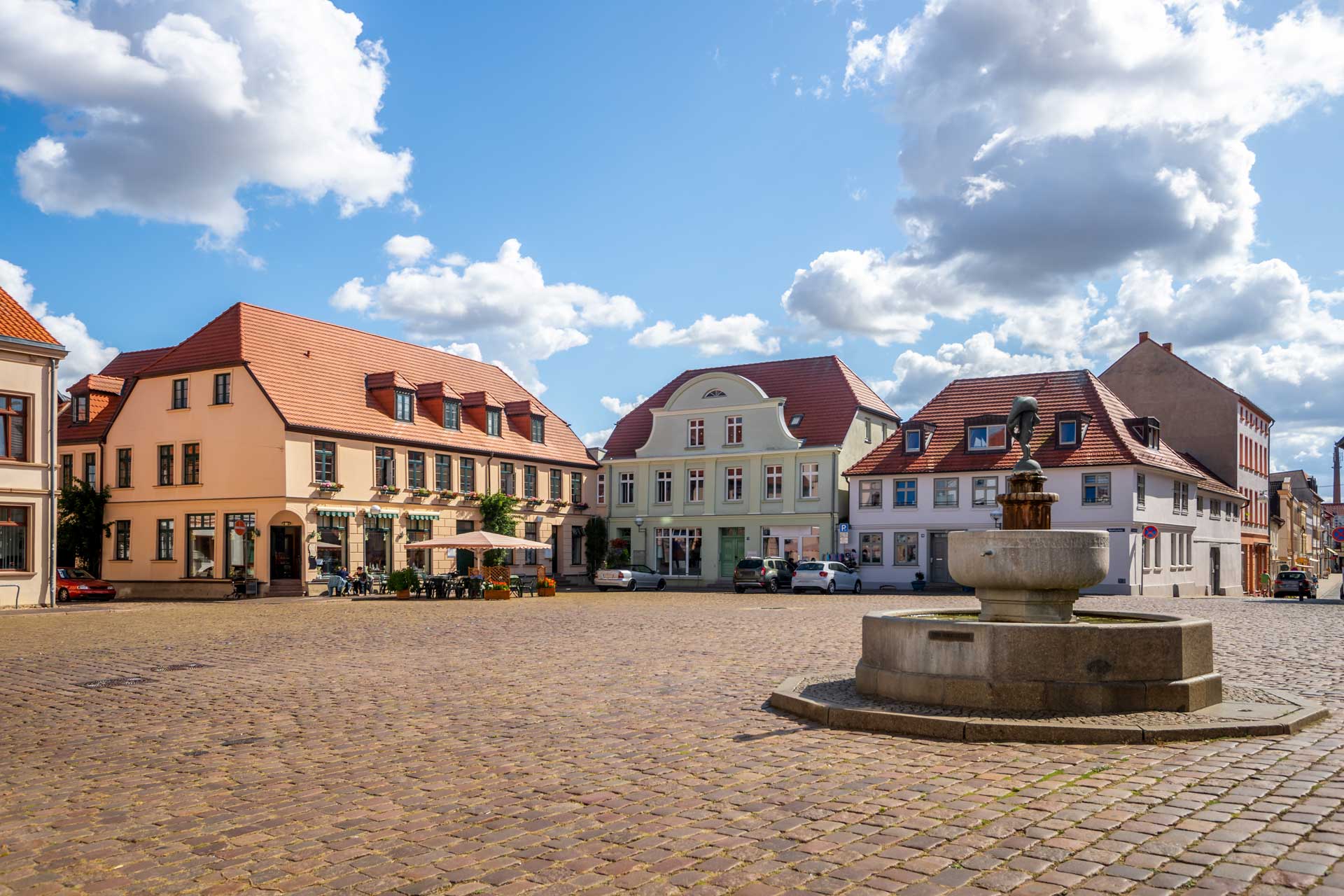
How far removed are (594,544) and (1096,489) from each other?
2351 cm

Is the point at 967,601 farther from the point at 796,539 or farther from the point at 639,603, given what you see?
the point at 796,539

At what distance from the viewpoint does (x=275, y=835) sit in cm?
598

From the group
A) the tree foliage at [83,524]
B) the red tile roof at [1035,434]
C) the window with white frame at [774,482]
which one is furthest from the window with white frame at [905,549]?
the tree foliage at [83,524]

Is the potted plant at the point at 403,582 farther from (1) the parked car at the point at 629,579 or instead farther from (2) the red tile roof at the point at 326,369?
(1) the parked car at the point at 629,579

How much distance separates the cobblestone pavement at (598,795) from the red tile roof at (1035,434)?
32032 millimetres

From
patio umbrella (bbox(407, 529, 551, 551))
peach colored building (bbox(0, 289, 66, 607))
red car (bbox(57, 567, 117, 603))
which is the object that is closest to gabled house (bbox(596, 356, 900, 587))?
patio umbrella (bbox(407, 529, 551, 551))

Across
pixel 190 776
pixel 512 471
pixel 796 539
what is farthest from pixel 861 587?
pixel 190 776

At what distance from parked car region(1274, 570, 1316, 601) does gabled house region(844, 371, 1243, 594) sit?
374cm

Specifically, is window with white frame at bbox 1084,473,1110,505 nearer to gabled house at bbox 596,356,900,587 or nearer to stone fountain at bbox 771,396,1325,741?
gabled house at bbox 596,356,900,587

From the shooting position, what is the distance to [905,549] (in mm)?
47906

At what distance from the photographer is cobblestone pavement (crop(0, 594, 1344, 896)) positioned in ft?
17.1

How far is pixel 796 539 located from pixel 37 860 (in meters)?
46.7

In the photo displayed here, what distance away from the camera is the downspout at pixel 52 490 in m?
32.6

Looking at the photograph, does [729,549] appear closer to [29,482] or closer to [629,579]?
[629,579]
